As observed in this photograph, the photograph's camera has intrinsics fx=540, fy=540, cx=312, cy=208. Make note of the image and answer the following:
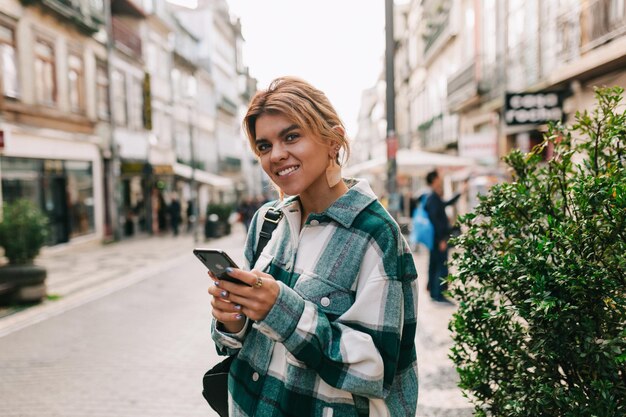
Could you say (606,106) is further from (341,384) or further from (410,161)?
(410,161)

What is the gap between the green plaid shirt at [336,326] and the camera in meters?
1.43

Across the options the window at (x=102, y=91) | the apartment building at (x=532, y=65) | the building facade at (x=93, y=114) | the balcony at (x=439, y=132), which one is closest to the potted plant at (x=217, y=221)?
the building facade at (x=93, y=114)

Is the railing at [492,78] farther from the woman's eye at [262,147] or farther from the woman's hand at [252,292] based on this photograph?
the woman's hand at [252,292]

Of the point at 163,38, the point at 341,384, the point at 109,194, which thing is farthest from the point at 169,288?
the point at 163,38

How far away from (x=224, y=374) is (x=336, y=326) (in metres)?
0.60

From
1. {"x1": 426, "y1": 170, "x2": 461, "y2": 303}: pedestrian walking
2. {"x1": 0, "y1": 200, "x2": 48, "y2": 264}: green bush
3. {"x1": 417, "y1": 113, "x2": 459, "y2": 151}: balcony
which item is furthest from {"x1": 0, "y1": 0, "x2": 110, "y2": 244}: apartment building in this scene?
{"x1": 417, "y1": 113, "x2": 459, "y2": 151}: balcony

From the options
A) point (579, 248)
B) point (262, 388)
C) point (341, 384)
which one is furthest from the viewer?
point (579, 248)

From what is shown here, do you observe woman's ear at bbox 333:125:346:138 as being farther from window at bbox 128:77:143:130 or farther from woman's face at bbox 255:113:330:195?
window at bbox 128:77:143:130

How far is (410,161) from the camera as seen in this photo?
1452cm

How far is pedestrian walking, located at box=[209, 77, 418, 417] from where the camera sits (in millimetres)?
1427

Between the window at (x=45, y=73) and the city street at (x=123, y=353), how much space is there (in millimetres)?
8541

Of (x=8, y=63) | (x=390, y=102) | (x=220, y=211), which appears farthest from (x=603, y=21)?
(x=220, y=211)

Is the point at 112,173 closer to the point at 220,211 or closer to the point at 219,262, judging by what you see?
the point at 220,211

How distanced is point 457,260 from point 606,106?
2.88 feet
